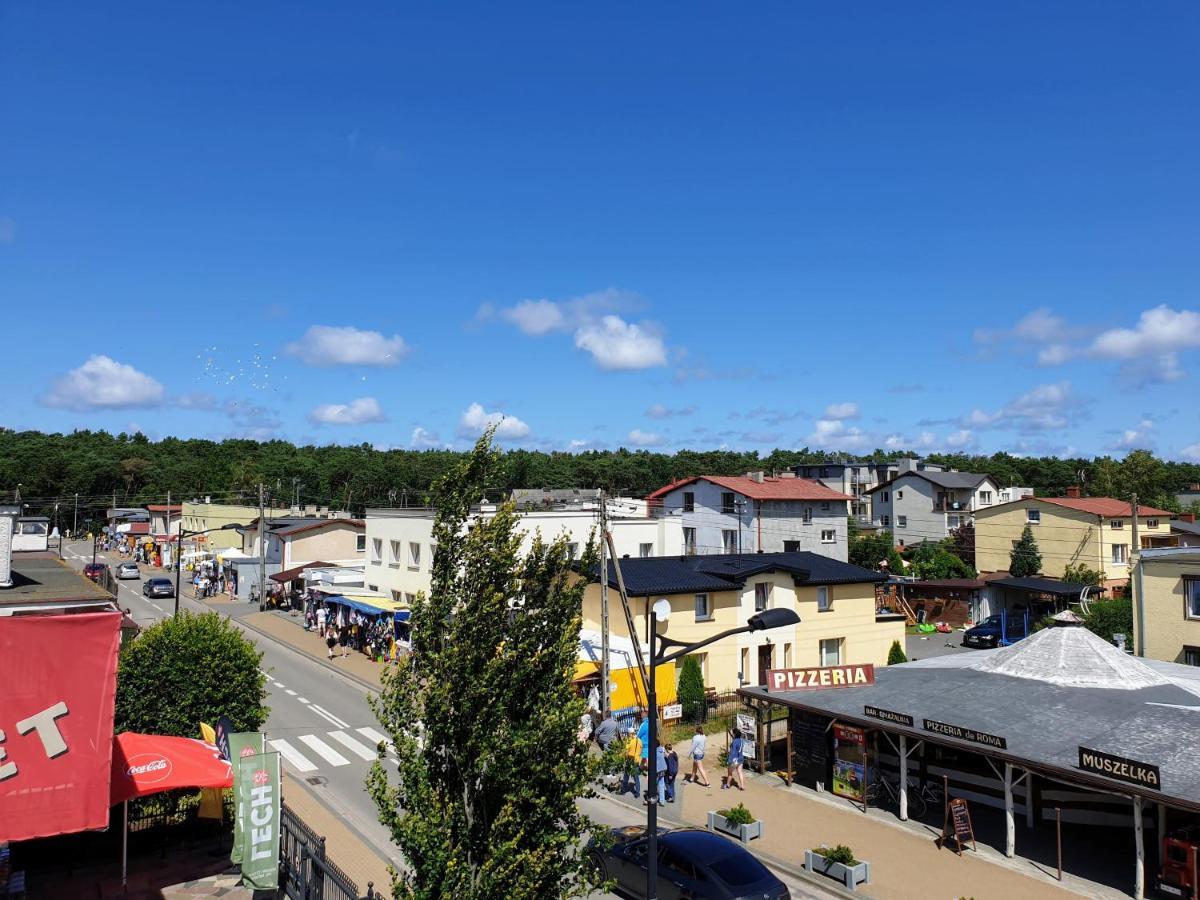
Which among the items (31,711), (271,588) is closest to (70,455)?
(271,588)

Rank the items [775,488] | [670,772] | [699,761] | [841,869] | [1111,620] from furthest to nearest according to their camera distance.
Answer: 1. [775,488]
2. [1111,620]
3. [699,761]
4. [670,772]
5. [841,869]

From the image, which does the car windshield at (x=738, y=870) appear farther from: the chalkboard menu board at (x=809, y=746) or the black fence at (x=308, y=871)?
the chalkboard menu board at (x=809, y=746)

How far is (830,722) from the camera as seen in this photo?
67.2ft

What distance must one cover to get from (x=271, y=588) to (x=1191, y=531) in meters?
61.3

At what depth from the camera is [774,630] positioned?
3181 centimetres

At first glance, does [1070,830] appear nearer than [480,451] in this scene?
No

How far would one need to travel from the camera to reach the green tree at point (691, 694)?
27156 millimetres

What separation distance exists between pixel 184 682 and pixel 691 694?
606 inches

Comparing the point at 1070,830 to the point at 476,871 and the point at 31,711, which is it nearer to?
the point at 476,871

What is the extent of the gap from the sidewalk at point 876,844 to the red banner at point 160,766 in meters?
9.41

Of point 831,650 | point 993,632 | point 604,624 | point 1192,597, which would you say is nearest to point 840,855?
point 604,624

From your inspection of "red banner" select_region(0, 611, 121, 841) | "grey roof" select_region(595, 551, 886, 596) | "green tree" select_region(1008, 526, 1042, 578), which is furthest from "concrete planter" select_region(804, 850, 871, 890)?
"green tree" select_region(1008, 526, 1042, 578)

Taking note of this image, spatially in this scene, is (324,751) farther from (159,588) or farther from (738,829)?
(159,588)

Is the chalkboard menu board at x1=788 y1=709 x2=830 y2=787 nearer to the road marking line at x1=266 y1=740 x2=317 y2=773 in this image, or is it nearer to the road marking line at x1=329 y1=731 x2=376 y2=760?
the road marking line at x1=329 y1=731 x2=376 y2=760
